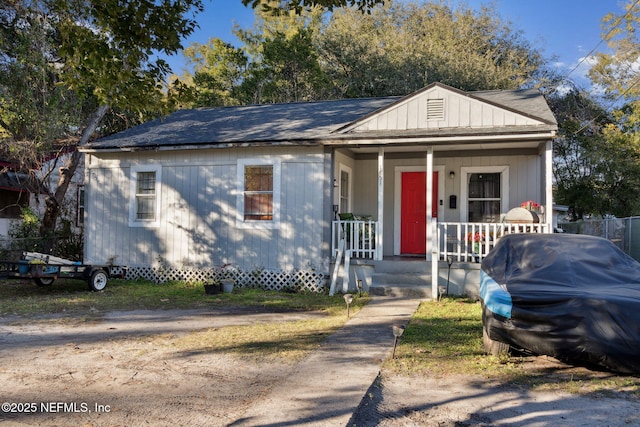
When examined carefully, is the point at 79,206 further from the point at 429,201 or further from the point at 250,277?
the point at 429,201

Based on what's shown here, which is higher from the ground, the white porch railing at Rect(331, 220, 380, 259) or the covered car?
the white porch railing at Rect(331, 220, 380, 259)

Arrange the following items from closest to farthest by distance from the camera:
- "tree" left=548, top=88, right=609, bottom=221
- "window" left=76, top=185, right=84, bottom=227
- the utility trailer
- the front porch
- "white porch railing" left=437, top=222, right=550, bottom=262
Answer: the utility trailer → "white porch railing" left=437, top=222, right=550, bottom=262 → the front porch → "tree" left=548, top=88, right=609, bottom=221 → "window" left=76, top=185, right=84, bottom=227

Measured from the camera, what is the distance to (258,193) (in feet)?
35.6

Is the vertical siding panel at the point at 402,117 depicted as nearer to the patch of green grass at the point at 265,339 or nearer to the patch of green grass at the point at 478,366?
the patch of green grass at the point at 265,339

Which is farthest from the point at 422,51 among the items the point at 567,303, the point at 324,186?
the point at 567,303

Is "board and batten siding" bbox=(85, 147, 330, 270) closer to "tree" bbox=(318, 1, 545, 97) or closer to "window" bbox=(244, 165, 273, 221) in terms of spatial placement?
"window" bbox=(244, 165, 273, 221)

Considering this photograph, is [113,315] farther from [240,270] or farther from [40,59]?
[40,59]

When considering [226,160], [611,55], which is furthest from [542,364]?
[611,55]

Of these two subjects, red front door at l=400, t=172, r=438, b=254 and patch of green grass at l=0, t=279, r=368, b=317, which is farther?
red front door at l=400, t=172, r=438, b=254

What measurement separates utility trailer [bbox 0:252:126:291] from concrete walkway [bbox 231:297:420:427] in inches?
245

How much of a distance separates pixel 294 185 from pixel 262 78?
46.3ft

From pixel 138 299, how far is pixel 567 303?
25.0ft

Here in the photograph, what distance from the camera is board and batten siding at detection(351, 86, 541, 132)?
9.20m

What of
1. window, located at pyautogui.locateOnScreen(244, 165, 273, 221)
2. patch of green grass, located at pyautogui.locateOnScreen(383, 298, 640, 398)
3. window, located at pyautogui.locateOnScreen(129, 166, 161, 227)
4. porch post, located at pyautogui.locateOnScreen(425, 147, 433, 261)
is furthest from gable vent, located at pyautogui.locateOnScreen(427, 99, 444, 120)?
window, located at pyautogui.locateOnScreen(129, 166, 161, 227)
